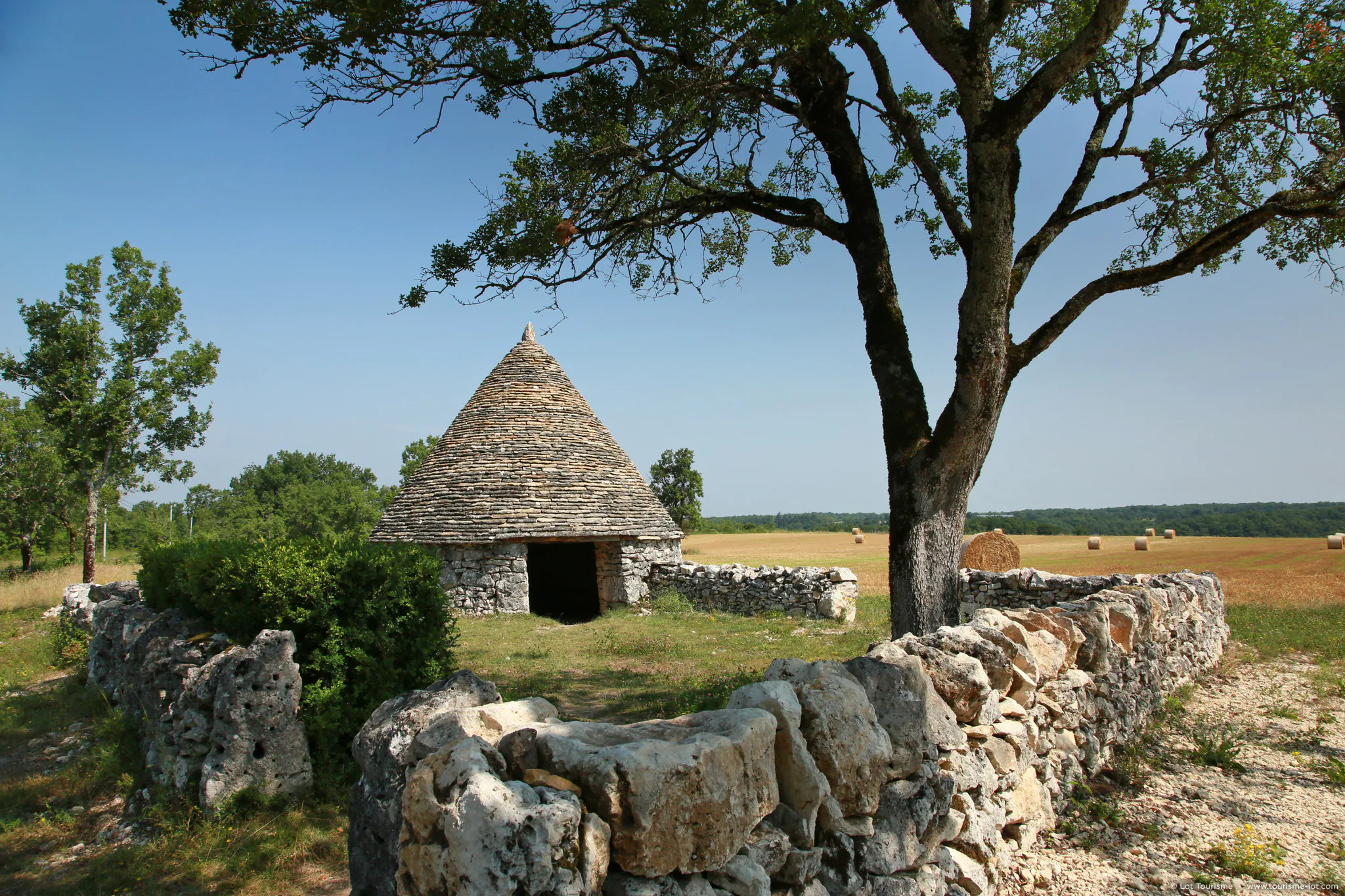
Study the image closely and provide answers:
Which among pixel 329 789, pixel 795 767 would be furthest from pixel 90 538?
pixel 795 767

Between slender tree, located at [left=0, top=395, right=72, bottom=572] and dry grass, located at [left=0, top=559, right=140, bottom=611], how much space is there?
8.00ft

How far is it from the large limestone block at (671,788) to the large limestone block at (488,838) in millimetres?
131

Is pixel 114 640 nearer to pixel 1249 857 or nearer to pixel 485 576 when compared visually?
pixel 485 576

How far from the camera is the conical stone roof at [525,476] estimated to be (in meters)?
15.2

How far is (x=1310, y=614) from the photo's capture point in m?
12.5

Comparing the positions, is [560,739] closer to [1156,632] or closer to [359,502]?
[1156,632]

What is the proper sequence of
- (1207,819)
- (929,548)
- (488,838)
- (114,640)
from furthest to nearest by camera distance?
(114,640) < (929,548) < (1207,819) < (488,838)

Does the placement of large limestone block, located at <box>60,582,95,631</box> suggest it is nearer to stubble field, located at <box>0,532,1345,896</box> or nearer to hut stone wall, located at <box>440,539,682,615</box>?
stubble field, located at <box>0,532,1345,896</box>

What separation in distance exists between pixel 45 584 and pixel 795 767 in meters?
26.1

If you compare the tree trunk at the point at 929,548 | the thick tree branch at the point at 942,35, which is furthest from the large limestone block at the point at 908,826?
the thick tree branch at the point at 942,35

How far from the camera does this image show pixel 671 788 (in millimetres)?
2375

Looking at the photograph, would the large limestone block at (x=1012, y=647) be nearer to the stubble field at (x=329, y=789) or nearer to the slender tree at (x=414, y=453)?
the stubble field at (x=329, y=789)

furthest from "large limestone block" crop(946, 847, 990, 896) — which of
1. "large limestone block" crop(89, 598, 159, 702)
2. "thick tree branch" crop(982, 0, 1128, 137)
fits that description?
"large limestone block" crop(89, 598, 159, 702)

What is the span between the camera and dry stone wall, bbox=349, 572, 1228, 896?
89.1 inches
